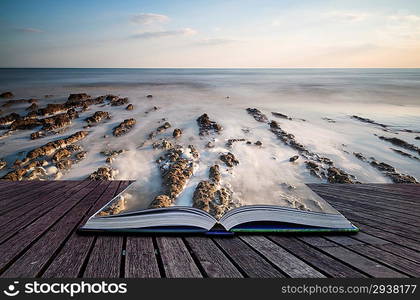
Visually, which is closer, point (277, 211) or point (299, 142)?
point (277, 211)

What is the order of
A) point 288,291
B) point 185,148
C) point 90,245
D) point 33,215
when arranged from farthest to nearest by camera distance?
point 185,148, point 33,215, point 90,245, point 288,291

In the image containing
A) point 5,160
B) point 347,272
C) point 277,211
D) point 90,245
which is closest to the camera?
point 347,272

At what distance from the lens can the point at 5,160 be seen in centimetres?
731

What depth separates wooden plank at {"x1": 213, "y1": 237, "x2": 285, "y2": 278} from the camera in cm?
122

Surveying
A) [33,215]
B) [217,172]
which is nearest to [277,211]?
[33,215]

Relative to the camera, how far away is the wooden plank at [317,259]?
1.23 meters

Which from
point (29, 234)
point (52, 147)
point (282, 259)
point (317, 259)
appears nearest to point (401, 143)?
point (317, 259)

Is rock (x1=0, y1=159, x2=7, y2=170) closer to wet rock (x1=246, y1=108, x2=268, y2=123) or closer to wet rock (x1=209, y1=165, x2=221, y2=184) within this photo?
wet rock (x1=209, y1=165, x2=221, y2=184)

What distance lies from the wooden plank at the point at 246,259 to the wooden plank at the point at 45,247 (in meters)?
0.99

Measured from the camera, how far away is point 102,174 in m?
6.30

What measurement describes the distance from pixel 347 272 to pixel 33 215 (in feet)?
7.71

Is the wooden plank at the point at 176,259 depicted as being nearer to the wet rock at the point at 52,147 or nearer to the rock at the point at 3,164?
the wet rock at the point at 52,147

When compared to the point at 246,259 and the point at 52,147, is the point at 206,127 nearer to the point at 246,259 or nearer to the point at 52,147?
the point at 52,147

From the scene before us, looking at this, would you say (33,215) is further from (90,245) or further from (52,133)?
(52,133)
